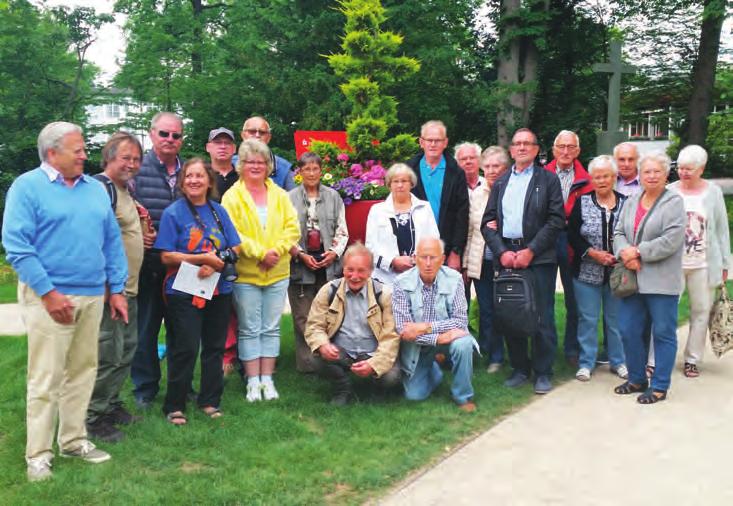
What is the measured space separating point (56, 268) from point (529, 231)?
335 centimetres

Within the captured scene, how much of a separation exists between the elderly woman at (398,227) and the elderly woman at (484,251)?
1.90 feet

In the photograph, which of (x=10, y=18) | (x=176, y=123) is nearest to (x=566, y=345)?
(x=176, y=123)

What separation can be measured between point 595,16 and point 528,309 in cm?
1507

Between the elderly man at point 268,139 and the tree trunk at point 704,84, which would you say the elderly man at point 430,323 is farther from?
the tree trunk at point 704,84

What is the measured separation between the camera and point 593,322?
18.8 ft

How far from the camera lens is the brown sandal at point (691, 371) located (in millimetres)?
5734

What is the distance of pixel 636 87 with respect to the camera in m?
22.7

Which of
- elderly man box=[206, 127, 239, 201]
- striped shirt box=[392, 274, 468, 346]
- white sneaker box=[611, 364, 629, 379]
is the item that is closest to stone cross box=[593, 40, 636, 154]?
white sneaker box=[611, 364, 629, 379]

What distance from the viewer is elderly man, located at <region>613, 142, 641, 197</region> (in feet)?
18.8

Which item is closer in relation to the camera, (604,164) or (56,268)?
(56,268)

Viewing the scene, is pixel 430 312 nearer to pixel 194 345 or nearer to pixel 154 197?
pixel 194 345

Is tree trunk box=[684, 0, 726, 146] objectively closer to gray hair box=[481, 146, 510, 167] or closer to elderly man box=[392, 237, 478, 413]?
gray hair box=[481, 146, 510, 167]

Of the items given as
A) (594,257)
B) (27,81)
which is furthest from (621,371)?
(27,81)

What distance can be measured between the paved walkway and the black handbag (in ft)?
1.87
